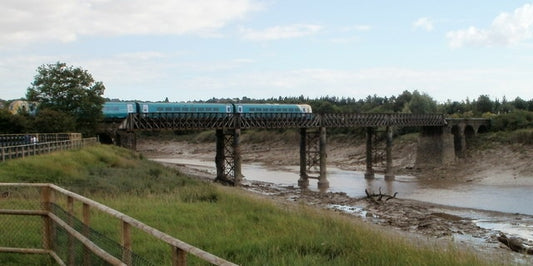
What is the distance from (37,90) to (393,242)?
5354cm

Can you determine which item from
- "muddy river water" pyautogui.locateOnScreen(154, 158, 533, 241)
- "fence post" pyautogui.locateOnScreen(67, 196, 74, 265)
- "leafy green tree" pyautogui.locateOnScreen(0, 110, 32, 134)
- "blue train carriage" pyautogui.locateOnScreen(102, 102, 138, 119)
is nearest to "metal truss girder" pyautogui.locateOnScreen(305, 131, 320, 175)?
"muddy river water" pyautogui.locateOnScreen(154, 158, 533, 241)

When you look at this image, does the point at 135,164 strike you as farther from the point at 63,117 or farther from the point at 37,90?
the point at 37,90

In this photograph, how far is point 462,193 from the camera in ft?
141

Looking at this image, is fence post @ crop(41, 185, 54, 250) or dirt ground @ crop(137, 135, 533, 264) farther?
dirt ground @ crop(137, 135, 533, 264)

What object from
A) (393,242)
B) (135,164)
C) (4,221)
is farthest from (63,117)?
A: (393,242)

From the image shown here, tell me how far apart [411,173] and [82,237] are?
5850 cm

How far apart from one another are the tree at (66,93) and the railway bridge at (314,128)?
3.93m

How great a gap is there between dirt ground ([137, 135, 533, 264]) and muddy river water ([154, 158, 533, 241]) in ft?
3.91

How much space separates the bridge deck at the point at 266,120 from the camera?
4632 cm

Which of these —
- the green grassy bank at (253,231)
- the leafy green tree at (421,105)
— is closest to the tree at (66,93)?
the green grassy bank at (253,231)

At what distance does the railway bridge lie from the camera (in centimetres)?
4681

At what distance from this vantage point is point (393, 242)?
43.1ft

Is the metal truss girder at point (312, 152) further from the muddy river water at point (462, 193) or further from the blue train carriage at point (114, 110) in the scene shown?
the blue train carriage at point (114, 110)

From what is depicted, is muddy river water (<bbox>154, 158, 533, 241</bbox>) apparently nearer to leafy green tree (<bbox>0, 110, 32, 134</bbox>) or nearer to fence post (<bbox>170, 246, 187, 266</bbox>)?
fence post (<bbox>170, 246, 187, 266</bbox>)
